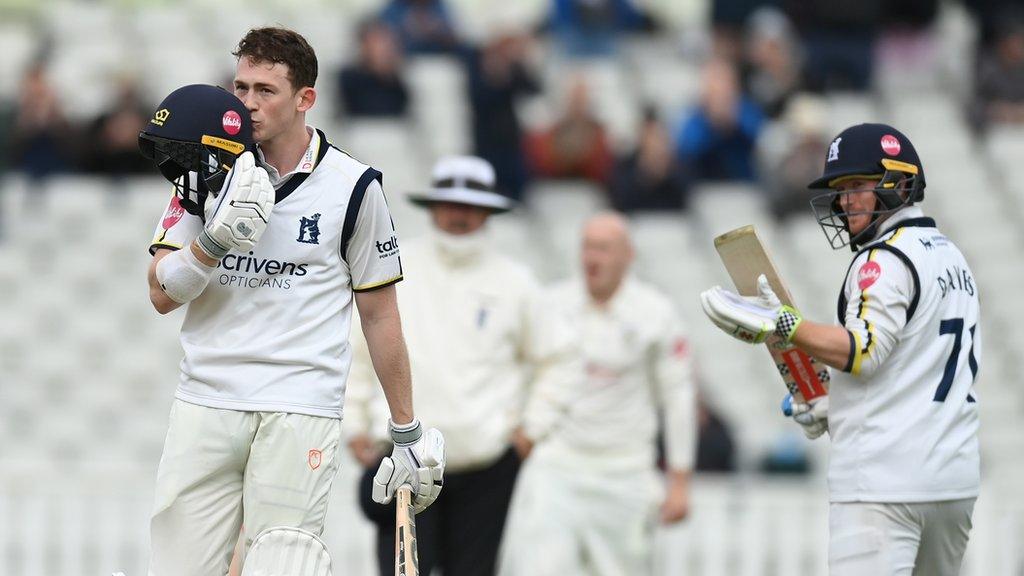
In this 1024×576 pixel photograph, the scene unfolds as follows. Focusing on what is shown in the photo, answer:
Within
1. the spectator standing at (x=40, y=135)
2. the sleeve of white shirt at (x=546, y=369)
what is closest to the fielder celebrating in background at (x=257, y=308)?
the sleeve of white shirt at (x=546, y=369)

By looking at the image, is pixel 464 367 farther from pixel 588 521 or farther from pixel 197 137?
pixel 197 137

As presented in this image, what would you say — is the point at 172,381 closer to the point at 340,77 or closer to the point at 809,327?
the point at 340,77

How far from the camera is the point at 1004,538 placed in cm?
1177

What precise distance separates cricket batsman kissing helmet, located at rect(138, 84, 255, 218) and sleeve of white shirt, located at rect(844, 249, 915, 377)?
222cm

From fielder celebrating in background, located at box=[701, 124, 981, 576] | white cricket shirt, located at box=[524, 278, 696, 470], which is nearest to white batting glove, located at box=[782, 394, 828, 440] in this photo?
fielder celebrating in background, located at box=[701, 124, 981, 576]

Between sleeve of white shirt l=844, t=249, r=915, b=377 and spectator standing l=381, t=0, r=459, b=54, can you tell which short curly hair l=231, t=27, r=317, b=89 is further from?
spectator standing l=381, t=0, r=459, b=54

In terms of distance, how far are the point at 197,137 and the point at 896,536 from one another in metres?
2.83

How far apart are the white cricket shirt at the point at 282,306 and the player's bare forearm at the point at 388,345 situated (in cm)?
15

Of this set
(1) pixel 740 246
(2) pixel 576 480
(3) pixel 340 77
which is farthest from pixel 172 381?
(1) pixel 740 246

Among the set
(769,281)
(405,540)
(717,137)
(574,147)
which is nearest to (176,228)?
(405,540)

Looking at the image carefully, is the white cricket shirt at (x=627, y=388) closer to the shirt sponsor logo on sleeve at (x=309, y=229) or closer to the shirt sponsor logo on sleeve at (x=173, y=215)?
the shirt sponsor logo on sleeve at (x=309, y=229)

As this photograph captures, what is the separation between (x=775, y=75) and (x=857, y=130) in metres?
10.4

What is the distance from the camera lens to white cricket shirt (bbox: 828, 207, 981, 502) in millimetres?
6422

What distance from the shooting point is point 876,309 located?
6.38 meters
